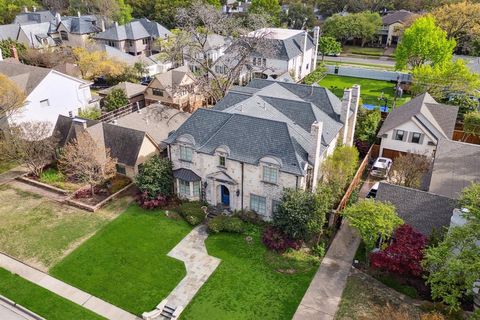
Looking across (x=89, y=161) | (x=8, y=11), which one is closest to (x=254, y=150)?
(x=89, y=161)

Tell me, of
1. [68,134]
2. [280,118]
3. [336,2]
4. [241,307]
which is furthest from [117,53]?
[336,2]

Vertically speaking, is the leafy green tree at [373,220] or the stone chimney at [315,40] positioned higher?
the stone chimney at [315,40]

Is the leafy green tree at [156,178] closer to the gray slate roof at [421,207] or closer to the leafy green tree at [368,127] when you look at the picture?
the gray slate roof at [421,207]

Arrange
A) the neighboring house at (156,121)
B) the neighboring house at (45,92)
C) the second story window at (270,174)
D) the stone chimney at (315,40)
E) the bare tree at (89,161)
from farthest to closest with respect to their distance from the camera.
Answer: the stone chimney at (315,40), the neighboring house at (45,92), the neighboring house at (156,121), the bare tree at (89,161), the second story window at (270,174)

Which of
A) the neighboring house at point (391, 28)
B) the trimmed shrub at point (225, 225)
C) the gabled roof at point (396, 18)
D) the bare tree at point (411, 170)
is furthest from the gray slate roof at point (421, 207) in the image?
the gabled roof at point (396, 18)

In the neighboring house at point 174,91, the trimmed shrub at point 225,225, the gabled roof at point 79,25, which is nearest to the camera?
the trimmed shrub at point 225,225

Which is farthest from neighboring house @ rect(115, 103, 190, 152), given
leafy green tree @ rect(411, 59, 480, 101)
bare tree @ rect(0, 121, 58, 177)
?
leafy green tree @ rect(411, 59, 480, 101)

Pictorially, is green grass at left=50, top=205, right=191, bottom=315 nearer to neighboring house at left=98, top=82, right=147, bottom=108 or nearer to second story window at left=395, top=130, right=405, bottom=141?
second story window at left=395, top=130, right=405, bottom=141

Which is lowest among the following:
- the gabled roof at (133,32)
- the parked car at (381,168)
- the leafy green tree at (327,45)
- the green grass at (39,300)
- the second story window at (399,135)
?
the green grass at (39,300)

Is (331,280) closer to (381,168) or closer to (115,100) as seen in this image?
(381,168)
